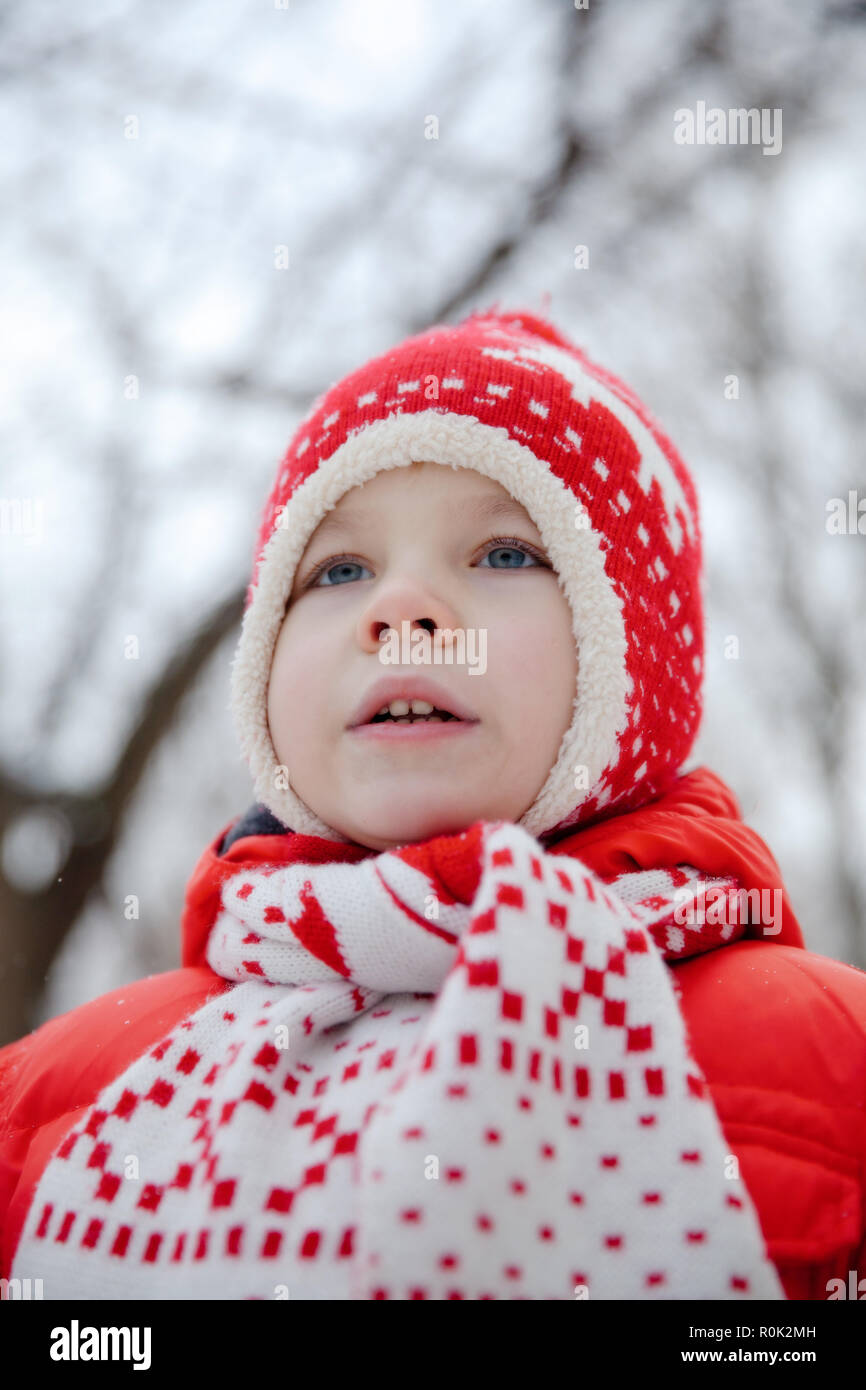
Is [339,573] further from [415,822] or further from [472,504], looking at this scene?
[415,822]

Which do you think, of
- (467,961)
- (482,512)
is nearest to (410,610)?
(482,512)

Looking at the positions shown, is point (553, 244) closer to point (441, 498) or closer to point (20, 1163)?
point (441, 498)

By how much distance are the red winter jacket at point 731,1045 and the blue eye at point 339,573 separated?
0.30 meters

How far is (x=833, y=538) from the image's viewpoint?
240 centimetres

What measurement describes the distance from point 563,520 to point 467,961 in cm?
52

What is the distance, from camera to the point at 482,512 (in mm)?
1047

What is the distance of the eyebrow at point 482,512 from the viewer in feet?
3.43

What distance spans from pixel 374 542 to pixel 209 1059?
56 cm

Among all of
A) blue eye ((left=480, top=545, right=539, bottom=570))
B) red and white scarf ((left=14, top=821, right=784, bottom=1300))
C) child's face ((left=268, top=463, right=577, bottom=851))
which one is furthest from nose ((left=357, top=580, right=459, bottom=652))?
red and white scarf ((left=14, top=821, right=784, bottom=1300))

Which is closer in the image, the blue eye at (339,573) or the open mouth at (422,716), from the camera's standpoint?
the open mouth at (422,716)

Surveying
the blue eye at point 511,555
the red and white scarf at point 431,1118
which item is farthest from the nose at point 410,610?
the red and white scarf at point 431,1118

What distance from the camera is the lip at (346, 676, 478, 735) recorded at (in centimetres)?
96

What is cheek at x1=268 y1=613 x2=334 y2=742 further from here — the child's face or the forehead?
the forehead

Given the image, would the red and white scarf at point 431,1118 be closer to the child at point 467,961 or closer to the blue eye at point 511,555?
the child at point 467,961
